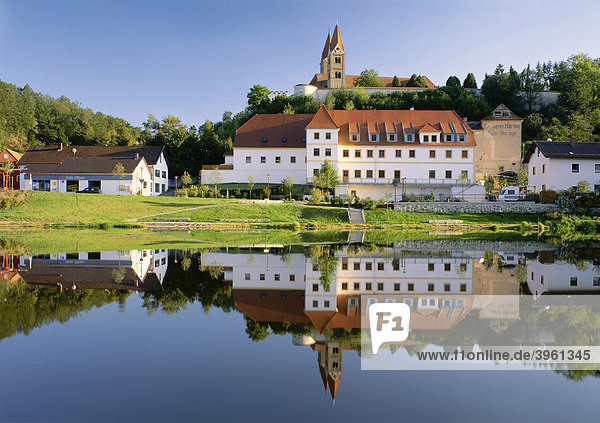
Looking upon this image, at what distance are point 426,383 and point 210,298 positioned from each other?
20.9 ft

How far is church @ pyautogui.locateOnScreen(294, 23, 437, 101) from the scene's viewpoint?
83.3 m

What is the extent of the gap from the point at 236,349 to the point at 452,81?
282 ft

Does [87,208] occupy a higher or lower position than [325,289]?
higher

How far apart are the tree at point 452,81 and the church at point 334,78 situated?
444 cm

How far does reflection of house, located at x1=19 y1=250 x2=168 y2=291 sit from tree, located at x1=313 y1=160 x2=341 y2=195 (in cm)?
2762

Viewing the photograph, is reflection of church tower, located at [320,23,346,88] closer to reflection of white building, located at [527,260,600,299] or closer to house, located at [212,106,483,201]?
house, located at [212,106,483,201]

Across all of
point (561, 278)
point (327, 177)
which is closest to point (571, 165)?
point (327, 177)

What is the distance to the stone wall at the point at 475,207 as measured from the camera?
39.9 metres

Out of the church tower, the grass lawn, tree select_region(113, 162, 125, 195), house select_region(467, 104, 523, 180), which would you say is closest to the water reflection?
the grass lawn

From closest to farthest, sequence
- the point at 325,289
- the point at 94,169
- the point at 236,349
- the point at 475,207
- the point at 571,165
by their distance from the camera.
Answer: the point at 236,349 → the point at 325,289 → the point at 475,207 → the point at 571,165 → the point at 94,169

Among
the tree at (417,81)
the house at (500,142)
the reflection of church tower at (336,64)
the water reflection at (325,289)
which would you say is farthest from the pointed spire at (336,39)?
the water reflection at (325,289)

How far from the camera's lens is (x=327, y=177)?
4616 centimetres

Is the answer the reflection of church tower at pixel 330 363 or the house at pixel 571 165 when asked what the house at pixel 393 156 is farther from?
the reflection of church tower at pixel 330 363

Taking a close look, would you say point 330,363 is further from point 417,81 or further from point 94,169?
point 417,81
